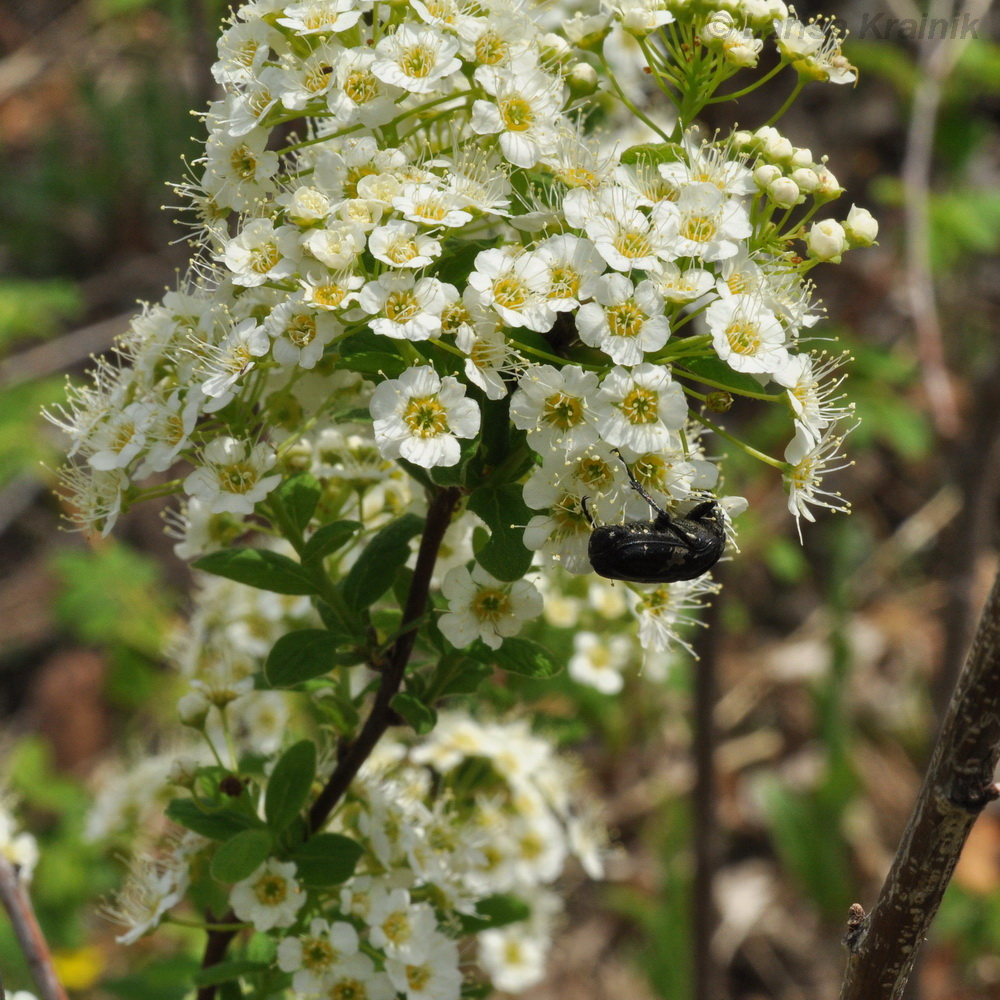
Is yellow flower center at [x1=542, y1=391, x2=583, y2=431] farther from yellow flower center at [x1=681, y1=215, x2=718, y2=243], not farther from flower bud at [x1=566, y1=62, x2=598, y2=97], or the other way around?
flower bud at [x1=566, y1=62, x2=598, y2=97]

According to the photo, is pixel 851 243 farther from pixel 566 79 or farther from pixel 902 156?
pixel 902 156

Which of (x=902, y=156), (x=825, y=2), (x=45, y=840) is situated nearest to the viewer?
(x=45, y=840)

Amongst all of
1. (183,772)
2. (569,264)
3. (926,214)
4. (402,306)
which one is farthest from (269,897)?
(926,214)

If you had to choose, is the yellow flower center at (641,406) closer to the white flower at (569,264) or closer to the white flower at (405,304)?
the white flower at (569,264)

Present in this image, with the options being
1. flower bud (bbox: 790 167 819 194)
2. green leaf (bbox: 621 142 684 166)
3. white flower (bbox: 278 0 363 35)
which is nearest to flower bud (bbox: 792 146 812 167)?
flower bud (bbox: 790 167 819 194)

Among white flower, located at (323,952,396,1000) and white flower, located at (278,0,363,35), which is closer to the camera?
white flower, located at (278,0,363,35)

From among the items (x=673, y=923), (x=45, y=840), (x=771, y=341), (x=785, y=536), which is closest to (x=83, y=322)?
(x=45, y=840)
